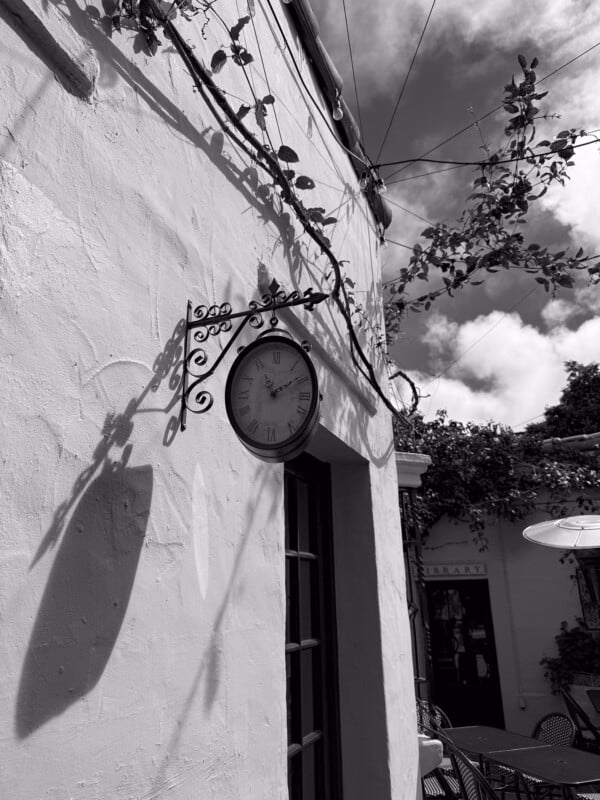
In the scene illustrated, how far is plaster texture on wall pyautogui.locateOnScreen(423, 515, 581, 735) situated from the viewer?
9039mm

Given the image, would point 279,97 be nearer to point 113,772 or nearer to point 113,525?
point 113,525

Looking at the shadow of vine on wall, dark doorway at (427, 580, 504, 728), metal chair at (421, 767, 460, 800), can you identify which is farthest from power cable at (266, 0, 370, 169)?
dark doorway at (427, 580, 504, 728)

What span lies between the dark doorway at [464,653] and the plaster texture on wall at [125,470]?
839 cm

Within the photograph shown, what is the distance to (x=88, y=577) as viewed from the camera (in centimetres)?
148

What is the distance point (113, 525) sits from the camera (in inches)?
63.0

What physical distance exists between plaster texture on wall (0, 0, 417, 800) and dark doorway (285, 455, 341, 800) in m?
0.71

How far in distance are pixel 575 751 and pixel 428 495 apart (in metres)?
5.29

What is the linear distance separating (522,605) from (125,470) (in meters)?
9.32

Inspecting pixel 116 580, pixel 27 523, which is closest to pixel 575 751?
pixel 116 580

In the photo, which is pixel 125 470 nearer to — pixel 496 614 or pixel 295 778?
pixel 295 778

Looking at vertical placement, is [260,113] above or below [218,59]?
above

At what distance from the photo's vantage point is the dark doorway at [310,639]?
2.97 metres

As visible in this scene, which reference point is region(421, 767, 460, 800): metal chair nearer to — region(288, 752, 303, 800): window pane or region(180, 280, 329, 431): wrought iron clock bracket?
region(288, 752, 303, 800): window pane

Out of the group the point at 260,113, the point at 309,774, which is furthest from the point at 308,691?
the point at 260,113
